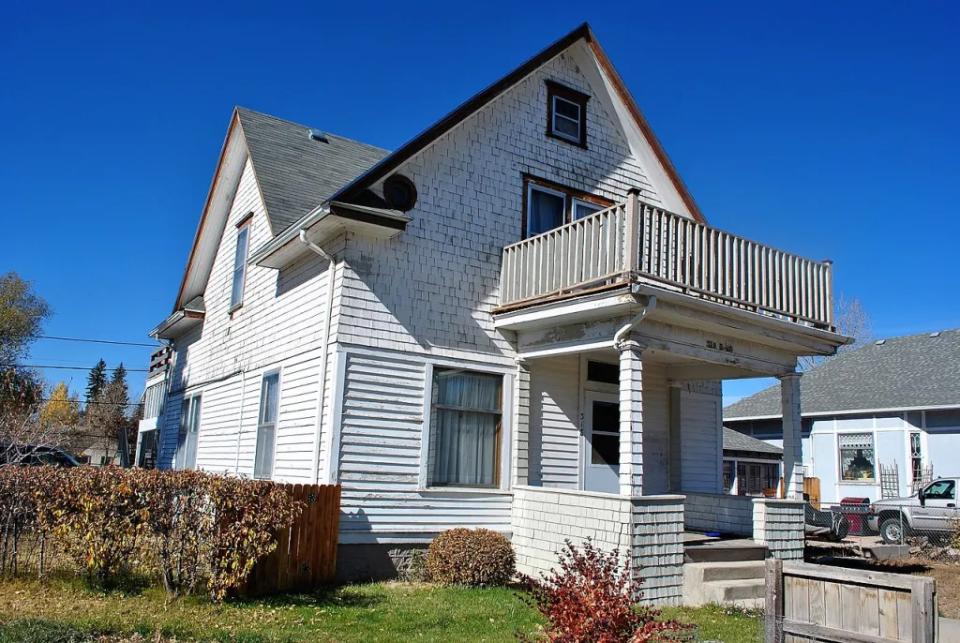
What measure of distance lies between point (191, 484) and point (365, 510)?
297cm

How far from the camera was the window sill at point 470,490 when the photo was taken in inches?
468

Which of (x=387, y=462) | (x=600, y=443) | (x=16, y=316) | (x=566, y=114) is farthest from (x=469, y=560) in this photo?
(x=16, y=316)

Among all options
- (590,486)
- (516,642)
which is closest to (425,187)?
(590,486)

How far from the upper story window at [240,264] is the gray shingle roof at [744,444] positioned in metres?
18.5

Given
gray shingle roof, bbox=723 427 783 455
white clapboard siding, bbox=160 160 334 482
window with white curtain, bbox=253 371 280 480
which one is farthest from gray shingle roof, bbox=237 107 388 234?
gray shingle roof, bbox=723 427 783 455

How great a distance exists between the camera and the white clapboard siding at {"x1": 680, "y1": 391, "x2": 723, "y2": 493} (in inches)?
601

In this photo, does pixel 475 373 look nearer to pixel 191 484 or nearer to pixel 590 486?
pixel 590 486

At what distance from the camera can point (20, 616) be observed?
7.52 m

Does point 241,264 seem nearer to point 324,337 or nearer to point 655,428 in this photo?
point 324,337

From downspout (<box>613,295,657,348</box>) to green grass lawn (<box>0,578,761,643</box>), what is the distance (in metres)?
3.61

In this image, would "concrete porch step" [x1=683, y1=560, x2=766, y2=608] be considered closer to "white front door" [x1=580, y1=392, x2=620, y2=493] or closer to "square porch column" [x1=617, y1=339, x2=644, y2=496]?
"square porch column" [x1=617, y1=339, x2=644, y2=496]

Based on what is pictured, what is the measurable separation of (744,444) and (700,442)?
49.6 feet

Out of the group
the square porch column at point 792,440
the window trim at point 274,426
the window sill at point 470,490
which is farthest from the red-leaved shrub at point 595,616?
the window trim at point 274,426

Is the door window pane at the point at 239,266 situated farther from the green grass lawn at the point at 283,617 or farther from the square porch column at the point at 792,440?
the square porch column at the point at 792,440
